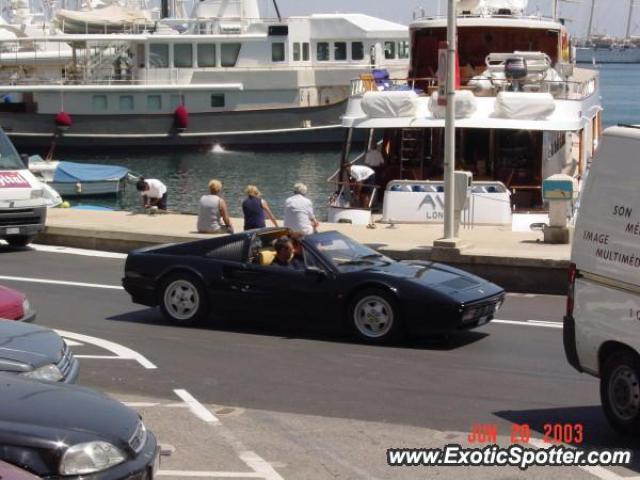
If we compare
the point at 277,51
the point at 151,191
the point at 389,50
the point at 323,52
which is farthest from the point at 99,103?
the point at 151,191

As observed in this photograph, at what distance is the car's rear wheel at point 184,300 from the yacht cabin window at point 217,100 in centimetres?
5113

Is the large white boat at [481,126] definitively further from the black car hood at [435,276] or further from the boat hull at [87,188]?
the boat hull at [87,188]

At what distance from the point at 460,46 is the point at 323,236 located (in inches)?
639

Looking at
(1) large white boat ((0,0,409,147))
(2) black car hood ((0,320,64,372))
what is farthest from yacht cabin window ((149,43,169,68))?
(2) black car hood ((0,320,64,372))

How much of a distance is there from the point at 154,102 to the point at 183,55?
9.09 ft

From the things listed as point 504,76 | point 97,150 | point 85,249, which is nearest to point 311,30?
point 97,150

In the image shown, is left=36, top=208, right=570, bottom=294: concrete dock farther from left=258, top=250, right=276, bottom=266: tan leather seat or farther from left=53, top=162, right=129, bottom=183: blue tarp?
left=53, top=162, right=129, bottom=183: blue tarp

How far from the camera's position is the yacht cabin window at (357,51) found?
65688 millimetres

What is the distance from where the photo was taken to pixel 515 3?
3073 cm

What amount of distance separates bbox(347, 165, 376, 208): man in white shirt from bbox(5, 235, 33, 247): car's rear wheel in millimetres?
7015

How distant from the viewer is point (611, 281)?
938cm

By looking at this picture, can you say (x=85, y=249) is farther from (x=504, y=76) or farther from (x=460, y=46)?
(x=460, y=46)

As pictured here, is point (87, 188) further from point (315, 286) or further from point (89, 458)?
point (89, 458)

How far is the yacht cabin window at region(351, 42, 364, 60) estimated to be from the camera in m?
65.7
